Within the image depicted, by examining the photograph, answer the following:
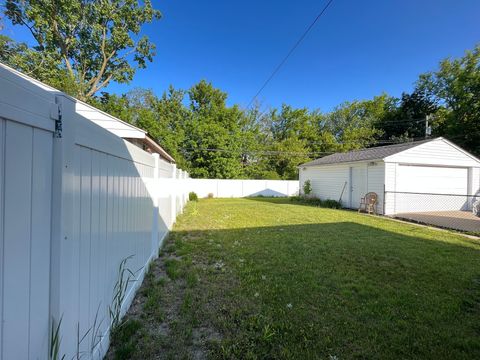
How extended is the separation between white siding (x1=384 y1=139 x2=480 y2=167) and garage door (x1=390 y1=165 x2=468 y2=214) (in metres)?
0.30

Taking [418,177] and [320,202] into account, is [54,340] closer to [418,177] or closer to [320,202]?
[418,177]

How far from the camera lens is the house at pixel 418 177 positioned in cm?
1134

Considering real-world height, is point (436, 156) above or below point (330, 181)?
above

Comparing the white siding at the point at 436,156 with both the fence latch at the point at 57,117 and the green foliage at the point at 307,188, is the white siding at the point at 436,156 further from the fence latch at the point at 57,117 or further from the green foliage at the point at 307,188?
the fence latch at the point at 57,117

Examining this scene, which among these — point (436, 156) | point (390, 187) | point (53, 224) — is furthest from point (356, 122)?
point (53, 224)

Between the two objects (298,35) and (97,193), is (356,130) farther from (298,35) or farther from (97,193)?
(97,193)

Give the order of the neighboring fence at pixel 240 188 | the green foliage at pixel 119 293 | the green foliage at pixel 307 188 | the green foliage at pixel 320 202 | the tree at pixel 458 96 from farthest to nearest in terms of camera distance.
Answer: the neighboring fence at pixel 240 188 → the tree at pixel 458 96 → the green foliage at pixel 307 188 → the green foliage at pixel 320 202 → the green foliage at pixel 119 293

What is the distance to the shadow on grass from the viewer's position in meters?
2.34

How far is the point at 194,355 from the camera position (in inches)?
85.4

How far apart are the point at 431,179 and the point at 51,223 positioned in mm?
14868

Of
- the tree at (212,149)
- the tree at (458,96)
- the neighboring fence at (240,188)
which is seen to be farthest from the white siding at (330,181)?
the tree at (458,96)

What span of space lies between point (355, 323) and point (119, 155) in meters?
2.84

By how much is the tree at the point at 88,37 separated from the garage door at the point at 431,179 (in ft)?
67.5

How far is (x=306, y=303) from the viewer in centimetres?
309
